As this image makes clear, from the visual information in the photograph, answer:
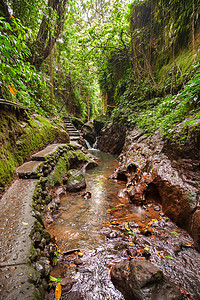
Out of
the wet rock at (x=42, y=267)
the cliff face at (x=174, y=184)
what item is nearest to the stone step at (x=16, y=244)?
the wet rock at (x=42, y=267)

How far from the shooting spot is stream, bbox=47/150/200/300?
1.61 metres

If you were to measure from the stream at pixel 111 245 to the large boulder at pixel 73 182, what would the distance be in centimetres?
78

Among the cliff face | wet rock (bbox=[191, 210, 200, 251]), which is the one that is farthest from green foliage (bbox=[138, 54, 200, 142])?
wet rock (bbox=[191, 210, 200, 251])

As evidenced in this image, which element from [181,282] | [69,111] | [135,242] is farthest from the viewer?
[69,111]

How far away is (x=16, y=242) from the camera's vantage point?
1482mm

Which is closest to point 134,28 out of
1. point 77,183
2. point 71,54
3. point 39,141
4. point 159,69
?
point 159,69

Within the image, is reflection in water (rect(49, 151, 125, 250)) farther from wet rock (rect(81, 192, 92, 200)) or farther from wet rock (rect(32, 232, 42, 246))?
wet rock (rect(32, 232, 42, 246))

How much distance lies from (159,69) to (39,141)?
7.31m

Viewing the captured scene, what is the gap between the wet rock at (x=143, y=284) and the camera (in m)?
1.36

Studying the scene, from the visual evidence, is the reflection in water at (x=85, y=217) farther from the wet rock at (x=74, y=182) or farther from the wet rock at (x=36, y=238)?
the wet rock at (x=36, y=238)

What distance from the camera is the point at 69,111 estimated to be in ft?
54.9

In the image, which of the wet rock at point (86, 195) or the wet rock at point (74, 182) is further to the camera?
the wet rock at point (74, 182)

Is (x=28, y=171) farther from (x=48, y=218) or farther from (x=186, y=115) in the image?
(x=186, y=115)

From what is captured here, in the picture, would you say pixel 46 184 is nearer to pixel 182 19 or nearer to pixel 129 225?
pixel 129 225
